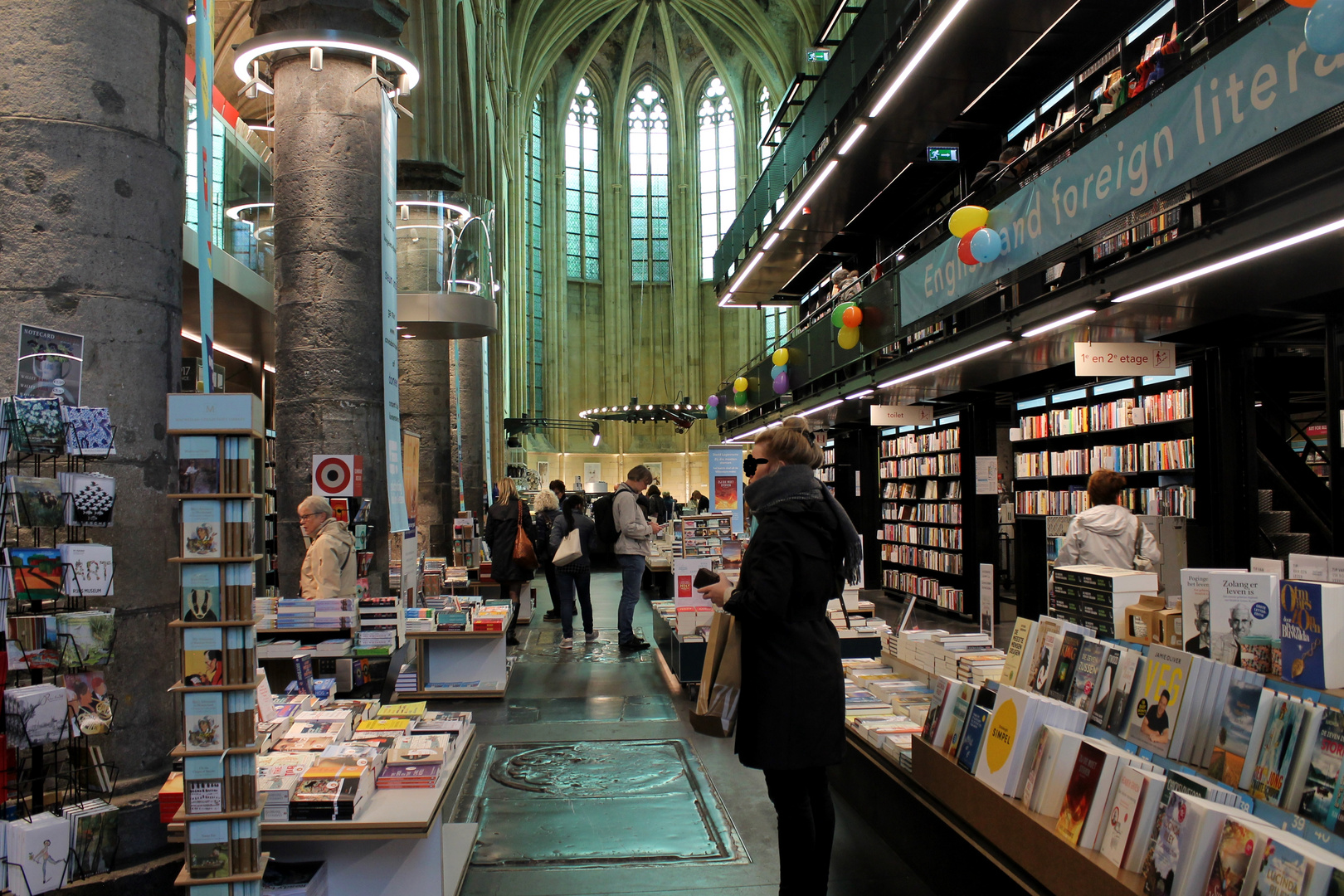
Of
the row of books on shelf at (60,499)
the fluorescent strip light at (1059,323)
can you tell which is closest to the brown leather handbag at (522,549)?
the fluorescent strip light at (1059,323)

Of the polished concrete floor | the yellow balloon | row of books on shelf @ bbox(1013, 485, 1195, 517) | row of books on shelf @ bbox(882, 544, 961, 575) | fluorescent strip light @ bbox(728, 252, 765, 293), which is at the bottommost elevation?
the polished concrete floor

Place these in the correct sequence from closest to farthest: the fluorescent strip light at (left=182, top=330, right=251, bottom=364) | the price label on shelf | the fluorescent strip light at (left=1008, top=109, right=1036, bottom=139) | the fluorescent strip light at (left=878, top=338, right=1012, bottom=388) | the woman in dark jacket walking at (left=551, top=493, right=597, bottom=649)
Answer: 1. the price label on shelf
2. the fluorescent strip light at (left=878, top=338, right=1012, bottom=388)
3. the woman in dark jacket walking at (left=551, top=493, right=597, bottom=649)
4. the fluorescent strip light at (left=182, top=330, right=251, bottom=364)
5. the fluorescent strip light at (left=1008, top=109, right=1036, bottom=139)

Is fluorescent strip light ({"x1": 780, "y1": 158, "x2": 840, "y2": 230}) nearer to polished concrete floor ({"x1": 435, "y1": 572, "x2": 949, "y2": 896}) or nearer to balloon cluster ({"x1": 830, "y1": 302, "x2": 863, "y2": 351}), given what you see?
balloon cluster ({"x1": 830, "y1": 302, "x2": 863, "y2": 351})

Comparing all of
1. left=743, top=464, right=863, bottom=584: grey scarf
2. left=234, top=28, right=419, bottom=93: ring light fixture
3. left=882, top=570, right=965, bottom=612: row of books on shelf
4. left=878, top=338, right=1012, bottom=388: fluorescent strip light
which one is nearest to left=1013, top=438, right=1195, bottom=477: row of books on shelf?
left=878, top=338, right=1012, bottom=388: fluorescent strip light

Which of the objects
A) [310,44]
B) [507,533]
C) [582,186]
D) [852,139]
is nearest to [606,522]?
[507,533]

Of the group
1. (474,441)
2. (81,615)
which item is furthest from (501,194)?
(81,615)

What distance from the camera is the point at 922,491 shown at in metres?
12.1

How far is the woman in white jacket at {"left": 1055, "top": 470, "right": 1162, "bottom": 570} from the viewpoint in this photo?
571 centimetres

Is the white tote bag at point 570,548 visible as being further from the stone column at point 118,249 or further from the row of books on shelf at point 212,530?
the row of books on shelf at point 212,530

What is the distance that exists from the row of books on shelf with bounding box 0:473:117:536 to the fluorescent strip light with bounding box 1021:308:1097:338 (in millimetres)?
5546

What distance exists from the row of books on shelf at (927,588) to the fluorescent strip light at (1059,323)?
4686 millimetres

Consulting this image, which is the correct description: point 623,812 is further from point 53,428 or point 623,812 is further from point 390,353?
point 390,353

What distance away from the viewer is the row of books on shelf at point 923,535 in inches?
435

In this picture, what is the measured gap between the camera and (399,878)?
2.93 metres
